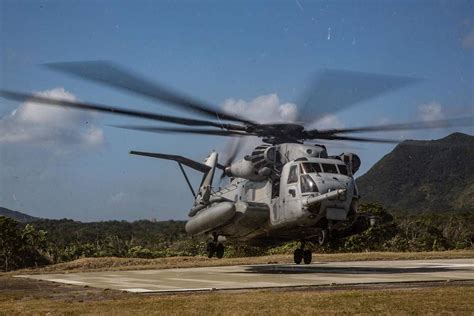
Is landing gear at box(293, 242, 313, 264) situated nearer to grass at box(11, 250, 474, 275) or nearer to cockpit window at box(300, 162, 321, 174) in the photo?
cockpit window at box(300, 162, 321, 174)

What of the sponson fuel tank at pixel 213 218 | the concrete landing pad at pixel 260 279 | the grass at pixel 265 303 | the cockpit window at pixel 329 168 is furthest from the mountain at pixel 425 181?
the grass at pixel 265 303

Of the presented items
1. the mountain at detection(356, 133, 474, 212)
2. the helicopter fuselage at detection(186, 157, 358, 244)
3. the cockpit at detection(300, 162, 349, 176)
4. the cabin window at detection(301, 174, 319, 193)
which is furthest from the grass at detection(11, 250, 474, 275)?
the mountain at detection(356, 133, 474, 212)

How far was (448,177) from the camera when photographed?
150750 millimetres

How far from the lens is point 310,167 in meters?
22.3

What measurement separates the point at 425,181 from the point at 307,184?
452ft

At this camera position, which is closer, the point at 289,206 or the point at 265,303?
the point at 265,303

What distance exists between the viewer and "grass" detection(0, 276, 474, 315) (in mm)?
11297

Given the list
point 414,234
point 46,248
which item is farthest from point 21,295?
point 414,234

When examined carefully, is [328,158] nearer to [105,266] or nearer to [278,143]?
[278,143]

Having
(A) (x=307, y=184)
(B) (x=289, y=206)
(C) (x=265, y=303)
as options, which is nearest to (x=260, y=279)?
(B) (x=289, y=206)

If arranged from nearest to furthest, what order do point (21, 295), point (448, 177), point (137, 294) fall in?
point (137, 294) → point (21, 295) → point (448, 177)

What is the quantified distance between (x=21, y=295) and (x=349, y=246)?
109 ft

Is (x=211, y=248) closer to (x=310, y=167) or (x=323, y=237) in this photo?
(x=323, y=237)

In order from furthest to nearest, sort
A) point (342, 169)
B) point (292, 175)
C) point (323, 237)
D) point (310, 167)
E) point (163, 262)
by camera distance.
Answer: point (163, 262)
point (342, 169)
point (292, 175)
point (323, 237)
point (310, 167)
